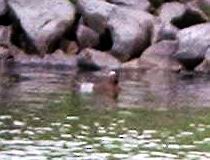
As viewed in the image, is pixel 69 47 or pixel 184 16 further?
pixel 184 16

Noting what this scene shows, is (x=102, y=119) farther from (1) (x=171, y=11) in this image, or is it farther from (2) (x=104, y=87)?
(1) (x=171, y=11)

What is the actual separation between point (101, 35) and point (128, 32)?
1.90 m

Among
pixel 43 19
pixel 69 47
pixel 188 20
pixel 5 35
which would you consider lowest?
pixel 69 47

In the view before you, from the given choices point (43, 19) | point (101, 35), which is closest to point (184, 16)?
point (101, 35)

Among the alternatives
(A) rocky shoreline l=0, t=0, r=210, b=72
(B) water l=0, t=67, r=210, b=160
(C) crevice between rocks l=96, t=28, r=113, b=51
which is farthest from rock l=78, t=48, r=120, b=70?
(B) water l=0, t=67, r=210, b=160

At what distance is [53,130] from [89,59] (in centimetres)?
1584

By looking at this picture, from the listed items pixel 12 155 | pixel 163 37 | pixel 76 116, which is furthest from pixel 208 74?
pixel 12 155

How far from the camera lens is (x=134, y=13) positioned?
144 feet

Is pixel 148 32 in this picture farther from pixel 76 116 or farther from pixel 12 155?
pixel 12 155

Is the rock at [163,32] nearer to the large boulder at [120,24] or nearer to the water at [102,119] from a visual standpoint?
the large boulder at [120,24]

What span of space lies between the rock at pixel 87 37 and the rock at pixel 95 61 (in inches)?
54.6

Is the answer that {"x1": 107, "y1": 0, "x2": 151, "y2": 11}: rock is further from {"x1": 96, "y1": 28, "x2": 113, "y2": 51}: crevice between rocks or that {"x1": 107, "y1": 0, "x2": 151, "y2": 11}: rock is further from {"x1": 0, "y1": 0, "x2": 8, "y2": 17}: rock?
{"x1": 0, "y1": 0, "x2": 8, "y2": 17}: rock

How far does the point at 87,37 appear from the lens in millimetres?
43344

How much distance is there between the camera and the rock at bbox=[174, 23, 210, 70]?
4074 cm
